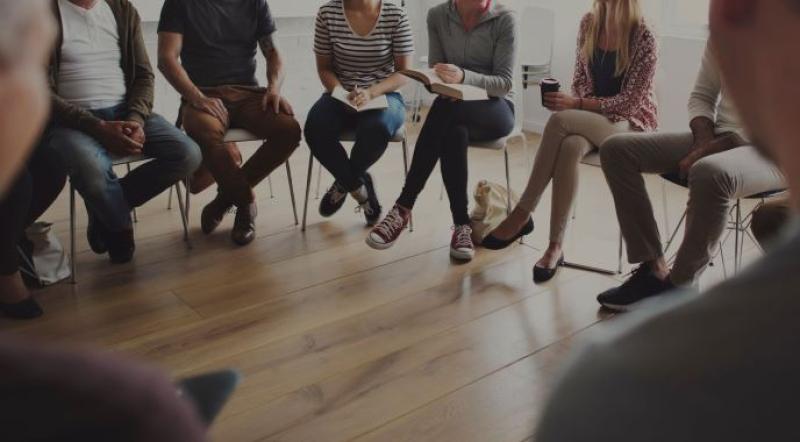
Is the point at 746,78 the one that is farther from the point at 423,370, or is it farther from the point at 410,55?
the point at 410,55

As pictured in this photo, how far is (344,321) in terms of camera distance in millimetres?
2400

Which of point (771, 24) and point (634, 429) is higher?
point (771, 24)

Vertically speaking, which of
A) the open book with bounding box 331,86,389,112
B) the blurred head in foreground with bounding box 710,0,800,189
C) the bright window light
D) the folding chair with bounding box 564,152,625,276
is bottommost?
the folding chair with bounding box 564,152,625,276

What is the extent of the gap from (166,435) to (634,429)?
0.24 meters

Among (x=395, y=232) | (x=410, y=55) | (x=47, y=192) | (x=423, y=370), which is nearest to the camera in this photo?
(x=423, y=370)

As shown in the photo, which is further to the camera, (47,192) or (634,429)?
(47,192)

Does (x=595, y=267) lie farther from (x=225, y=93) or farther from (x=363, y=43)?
Answer: (x=225, y=93)

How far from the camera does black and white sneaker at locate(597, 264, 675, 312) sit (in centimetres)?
245

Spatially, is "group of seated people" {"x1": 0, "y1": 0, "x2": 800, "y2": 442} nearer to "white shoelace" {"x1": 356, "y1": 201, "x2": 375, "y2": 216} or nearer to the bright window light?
"white shoelace" {"x1": 356, "y1": 201, "x2": 375, "y2": 216}

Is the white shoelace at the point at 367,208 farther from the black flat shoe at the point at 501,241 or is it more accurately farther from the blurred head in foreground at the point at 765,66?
the blurred head in foreground at the point at 765,66

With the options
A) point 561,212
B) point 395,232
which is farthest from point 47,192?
point 561,212

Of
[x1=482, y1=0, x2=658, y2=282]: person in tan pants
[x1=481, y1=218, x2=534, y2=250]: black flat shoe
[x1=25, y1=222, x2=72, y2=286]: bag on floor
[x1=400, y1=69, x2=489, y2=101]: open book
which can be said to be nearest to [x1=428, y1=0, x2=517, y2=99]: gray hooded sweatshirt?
[x1=400, y1=69, x2=489, y2=101]: open book

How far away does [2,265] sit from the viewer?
235 centimetres

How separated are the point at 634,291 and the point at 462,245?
69cm
